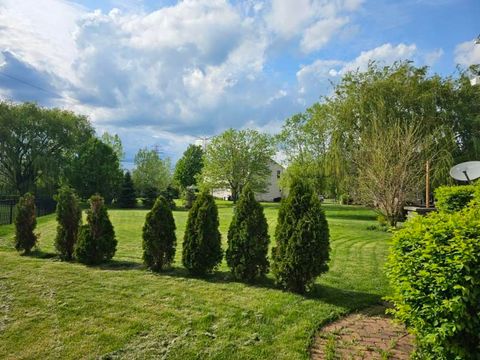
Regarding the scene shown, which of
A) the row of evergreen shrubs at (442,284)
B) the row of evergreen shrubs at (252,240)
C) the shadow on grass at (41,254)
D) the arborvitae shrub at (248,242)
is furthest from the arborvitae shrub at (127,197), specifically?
the row of evergreen shrubs at (442,284)

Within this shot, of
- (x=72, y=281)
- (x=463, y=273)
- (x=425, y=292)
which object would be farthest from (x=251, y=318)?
(x=72, y=281)

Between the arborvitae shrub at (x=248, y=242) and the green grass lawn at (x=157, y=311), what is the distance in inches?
9.4

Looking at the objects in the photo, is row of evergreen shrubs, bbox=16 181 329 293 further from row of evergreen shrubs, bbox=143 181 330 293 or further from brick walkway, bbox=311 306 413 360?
brick walkway, bbox=311 306 413 360

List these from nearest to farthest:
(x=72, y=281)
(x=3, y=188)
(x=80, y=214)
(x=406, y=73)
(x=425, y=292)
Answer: (x=425, y=292), (x=72, y=281), (x=80, y=214), (x=406, y=73), (x=3, y=188)

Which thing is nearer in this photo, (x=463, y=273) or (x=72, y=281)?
(x=463, y=273)

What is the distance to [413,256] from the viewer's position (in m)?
2.70

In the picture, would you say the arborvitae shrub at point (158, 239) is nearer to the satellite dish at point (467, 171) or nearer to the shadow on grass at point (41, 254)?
the shadow on grass at point (41, 254)

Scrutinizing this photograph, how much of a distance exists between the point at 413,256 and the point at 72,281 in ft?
15.2

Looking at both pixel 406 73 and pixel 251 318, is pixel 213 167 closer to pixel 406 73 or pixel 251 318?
pixel 406 73

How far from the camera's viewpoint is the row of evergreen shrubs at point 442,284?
234 centimetres

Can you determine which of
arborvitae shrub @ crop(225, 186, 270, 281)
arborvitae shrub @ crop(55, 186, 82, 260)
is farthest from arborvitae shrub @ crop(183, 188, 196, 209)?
arborvitae shrub @ crop(225, 186, 270, 281)

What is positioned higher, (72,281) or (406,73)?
(406,73)

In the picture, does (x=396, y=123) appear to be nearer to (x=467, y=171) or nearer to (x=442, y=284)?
(x=467, y=171)

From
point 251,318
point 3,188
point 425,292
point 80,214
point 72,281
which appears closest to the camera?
point 425,292
